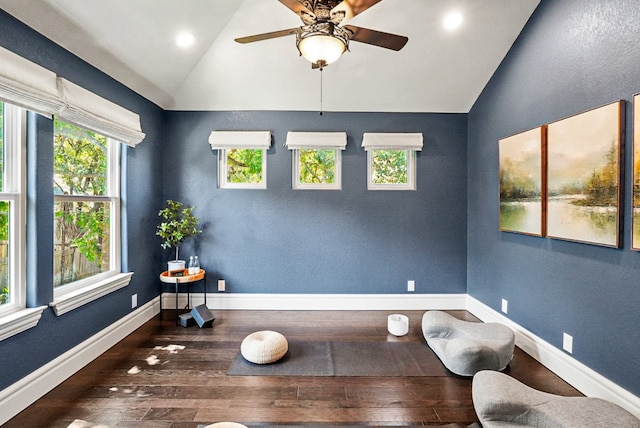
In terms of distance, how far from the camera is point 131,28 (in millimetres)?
2666

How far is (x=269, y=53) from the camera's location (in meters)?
3.46

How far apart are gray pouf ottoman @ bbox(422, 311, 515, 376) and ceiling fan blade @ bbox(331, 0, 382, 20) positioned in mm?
2432

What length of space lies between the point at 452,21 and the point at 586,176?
1.86m

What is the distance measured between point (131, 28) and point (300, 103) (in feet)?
6.17

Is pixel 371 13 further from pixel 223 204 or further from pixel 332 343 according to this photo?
pixel 332 343

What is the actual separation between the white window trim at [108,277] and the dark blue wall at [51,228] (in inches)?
2.9

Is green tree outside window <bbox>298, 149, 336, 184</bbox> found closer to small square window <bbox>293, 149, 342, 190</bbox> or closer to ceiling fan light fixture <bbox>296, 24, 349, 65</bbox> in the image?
small square window <bbox>293, 149, 342, 190</bbox>

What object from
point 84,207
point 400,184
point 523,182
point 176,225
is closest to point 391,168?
Answer: point 400,184

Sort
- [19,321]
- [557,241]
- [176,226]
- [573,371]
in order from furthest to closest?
1. [176,226]
2. [557,241]
3. [573,371]
4. [19,321]

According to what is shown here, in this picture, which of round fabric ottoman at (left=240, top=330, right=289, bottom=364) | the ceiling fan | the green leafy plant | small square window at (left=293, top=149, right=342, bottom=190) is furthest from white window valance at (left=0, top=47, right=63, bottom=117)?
small square window at (left=293, top=149, right=342, bottom=190)

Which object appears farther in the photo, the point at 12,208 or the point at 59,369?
the point at 59,369

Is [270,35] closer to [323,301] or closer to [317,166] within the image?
[317,166]

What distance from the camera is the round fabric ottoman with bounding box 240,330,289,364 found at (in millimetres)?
2695

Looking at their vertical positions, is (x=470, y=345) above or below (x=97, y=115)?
below
